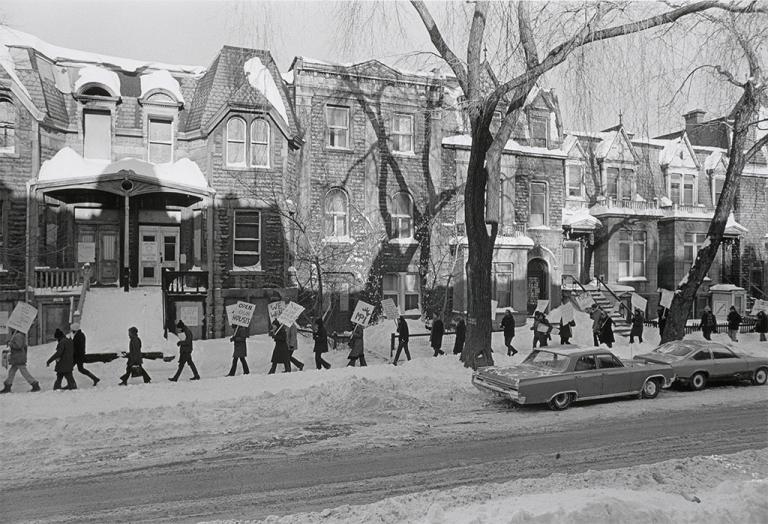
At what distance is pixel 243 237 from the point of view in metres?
24.4

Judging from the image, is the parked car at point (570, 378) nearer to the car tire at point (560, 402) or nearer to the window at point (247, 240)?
the car tire at point (560, 402)

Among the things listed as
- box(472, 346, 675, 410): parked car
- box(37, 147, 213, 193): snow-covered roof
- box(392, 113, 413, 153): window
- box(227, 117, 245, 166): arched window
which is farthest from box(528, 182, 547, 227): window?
box(472, 346, 675, 410): parked car

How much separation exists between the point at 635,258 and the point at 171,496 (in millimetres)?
29651

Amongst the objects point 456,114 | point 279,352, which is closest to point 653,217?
point 456,114

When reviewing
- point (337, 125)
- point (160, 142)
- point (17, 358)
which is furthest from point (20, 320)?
point (337, 125)

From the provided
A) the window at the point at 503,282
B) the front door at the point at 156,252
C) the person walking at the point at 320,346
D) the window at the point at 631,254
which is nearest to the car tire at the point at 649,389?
the person walking at the point at 320,346

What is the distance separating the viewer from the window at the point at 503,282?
2902 centimetres

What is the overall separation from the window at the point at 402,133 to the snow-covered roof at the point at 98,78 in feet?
37.6

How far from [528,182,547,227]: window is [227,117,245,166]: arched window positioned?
14.1 m

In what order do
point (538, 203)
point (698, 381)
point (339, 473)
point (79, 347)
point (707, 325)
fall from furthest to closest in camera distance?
1. point (538, 203)
2. point (707, 325)
3. point (79, 347)
4. point (698, 381)
5. point (339, 473)

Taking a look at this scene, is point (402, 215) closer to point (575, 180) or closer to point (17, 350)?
point (575, 180)

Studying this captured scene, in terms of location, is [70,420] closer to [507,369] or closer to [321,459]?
[321,459]

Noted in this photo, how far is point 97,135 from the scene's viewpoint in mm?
24000

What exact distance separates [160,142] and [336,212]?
7.63 meters
